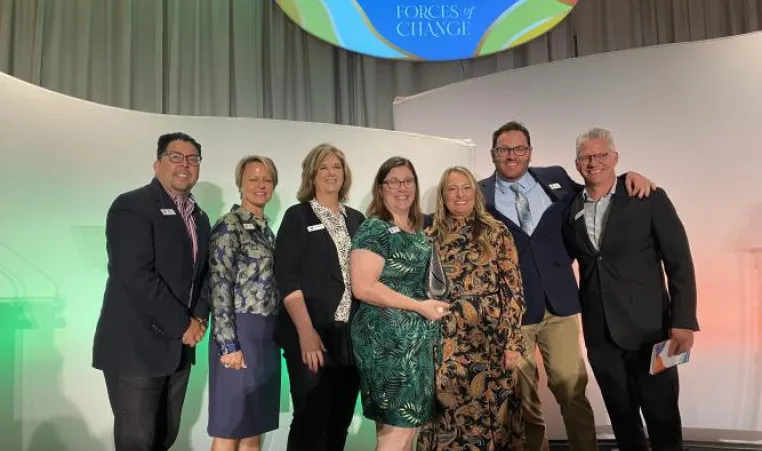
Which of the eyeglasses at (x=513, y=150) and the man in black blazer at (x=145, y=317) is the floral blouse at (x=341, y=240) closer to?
the man in black blazer at (x=145, y=317)

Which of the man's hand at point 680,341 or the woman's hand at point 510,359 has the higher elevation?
the man's hand at point 680,341

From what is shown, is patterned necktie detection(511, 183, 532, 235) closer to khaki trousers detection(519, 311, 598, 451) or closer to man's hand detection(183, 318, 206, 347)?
khaki trousers detection(519, 311, 598, 451)

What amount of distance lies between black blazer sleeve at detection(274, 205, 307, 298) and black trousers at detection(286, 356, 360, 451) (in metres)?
0.28

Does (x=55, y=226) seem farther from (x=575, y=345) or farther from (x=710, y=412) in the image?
(x=710, y=412)

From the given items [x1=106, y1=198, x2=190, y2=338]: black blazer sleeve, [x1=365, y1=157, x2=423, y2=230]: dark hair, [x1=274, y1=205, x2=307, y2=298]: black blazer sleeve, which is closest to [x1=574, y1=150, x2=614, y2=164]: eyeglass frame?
[x1=365, y1=157, x2=423, y2=230]: dark hair

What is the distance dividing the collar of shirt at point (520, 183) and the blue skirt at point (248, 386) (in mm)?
1128

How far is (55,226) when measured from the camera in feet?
7.82

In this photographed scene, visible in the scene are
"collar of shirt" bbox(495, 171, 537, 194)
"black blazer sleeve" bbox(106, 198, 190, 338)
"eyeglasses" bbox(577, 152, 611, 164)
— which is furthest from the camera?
"collar of shirt" bbox(495, 171, 537, 194)

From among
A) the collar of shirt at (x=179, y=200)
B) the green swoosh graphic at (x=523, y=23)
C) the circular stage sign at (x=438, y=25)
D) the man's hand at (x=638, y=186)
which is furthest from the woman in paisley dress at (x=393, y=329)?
the green swoosh graphic at (x=523, y=23)

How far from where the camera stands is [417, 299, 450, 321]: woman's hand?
1.88m

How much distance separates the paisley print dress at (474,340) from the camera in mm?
2141

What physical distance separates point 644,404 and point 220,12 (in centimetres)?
385

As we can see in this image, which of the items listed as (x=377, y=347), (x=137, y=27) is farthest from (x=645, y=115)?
(x=137, y=27)

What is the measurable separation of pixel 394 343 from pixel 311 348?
359 mm
